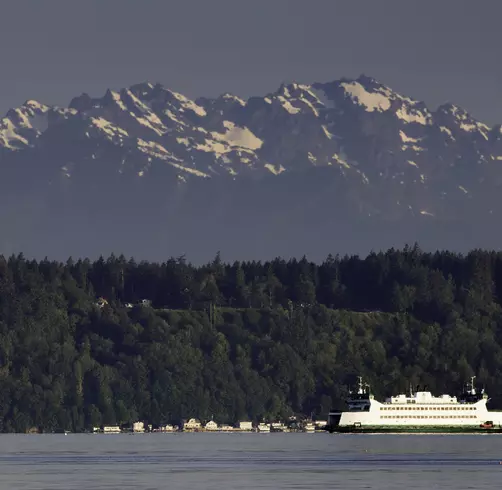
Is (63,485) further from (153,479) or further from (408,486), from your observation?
(408,486)

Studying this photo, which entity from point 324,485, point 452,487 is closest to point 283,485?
point 324,485

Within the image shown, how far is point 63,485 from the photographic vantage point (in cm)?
19212

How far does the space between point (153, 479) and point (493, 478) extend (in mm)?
32310

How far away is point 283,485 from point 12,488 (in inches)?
961

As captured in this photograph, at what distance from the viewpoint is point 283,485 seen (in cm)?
19000

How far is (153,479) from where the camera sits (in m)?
200

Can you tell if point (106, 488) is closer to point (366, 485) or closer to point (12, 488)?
point (12, 488)

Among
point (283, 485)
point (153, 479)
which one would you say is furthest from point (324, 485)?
point (153, 479)

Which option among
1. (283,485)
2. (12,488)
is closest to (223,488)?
(283,485)

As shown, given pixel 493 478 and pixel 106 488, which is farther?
pixel 493 478

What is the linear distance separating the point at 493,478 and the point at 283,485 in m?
22.2

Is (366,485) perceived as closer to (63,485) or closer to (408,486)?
(408,486)

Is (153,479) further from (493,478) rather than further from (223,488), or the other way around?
(493,478)

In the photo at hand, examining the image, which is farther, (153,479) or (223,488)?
(153,479)
